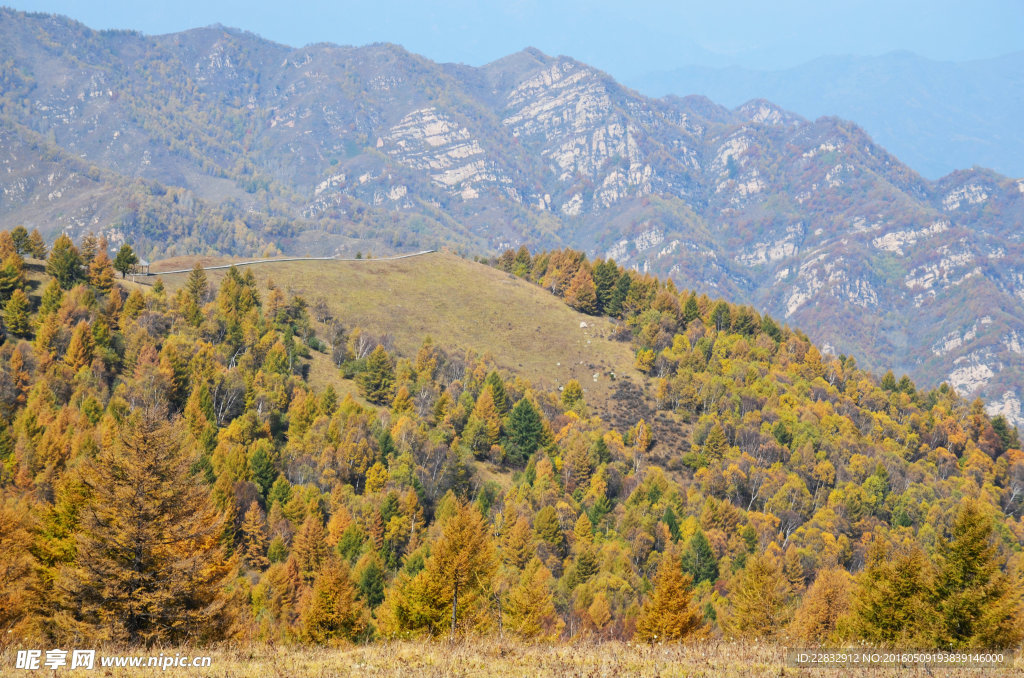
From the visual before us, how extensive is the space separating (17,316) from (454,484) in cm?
7006

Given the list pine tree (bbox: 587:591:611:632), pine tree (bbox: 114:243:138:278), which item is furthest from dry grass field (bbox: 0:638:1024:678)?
pine tree (bbox: 114:243:138:278)

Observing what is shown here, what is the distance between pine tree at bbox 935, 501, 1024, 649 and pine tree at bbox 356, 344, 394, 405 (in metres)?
101

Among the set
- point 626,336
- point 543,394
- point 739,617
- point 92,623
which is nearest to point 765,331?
point 626,336

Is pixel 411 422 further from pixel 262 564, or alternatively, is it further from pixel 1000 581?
pixel 1000 581

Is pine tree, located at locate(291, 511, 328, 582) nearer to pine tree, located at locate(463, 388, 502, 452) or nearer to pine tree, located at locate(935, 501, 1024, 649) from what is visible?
pine tree, located at locate(463, 388, 502, 452)

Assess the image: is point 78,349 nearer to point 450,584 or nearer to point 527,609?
point 527,609

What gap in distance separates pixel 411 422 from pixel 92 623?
291 feet

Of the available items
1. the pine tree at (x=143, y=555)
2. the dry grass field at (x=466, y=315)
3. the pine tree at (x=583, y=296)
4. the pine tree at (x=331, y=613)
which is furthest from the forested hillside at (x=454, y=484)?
the dry grass field at (x=466, y=315)

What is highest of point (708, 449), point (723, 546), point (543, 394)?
point (543, 394)

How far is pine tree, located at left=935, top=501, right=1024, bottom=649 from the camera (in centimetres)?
3716

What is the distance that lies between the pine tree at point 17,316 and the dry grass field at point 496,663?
104m

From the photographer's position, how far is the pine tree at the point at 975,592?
122 feet

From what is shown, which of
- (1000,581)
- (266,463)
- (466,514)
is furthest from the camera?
(266,463)

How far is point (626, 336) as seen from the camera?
172 m
